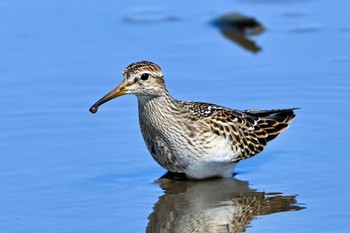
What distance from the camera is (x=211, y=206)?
11797mm

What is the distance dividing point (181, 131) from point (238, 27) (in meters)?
5.26

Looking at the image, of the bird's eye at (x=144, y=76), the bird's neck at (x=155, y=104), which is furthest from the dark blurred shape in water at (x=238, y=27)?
the bird's eye at (x=144, y=76)

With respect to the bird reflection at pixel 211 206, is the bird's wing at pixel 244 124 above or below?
above

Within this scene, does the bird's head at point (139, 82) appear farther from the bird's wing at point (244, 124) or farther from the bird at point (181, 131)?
the bird's wing at point (244, 124)

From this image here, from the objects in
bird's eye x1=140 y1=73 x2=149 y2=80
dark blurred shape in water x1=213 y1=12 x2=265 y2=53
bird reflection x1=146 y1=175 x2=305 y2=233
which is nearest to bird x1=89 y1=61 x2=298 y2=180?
bird's eye x1=140 y1=73 x2=149 y2=80

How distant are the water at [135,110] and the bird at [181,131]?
27cm

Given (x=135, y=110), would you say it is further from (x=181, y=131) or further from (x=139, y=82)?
(x=139, y=82)

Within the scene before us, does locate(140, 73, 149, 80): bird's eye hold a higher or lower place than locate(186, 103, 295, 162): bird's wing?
higher

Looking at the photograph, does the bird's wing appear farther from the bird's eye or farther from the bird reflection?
the bird's eye

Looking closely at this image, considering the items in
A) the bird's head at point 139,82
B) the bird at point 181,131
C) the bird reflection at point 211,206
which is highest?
the bird's head at point 139,82

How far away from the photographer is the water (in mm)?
11531

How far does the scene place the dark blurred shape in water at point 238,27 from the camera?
56.0 feet

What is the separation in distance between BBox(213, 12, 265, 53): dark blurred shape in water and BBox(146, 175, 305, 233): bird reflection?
4.75 m

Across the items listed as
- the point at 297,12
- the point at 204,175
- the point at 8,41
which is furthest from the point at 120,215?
the point at 297,12
